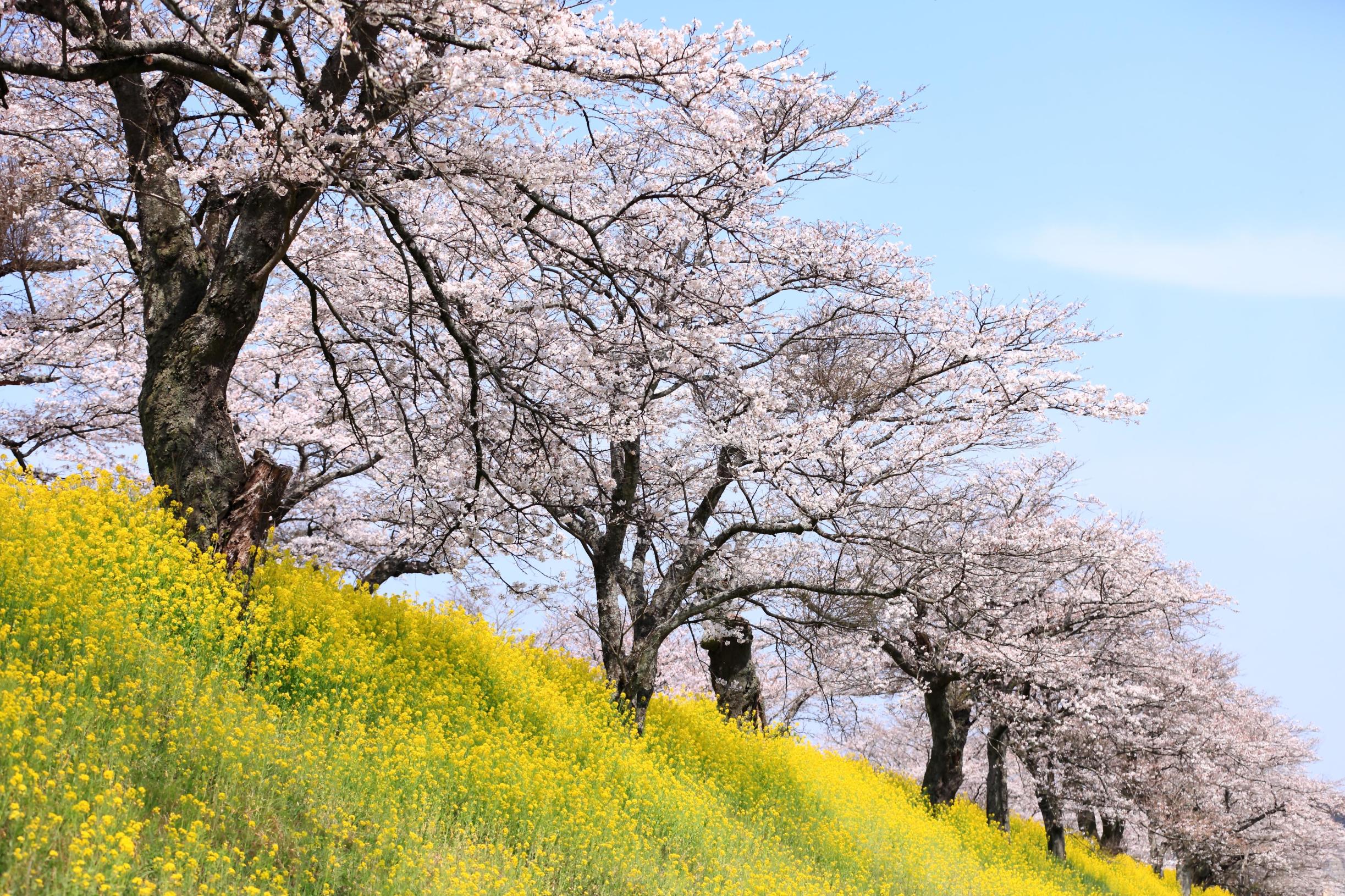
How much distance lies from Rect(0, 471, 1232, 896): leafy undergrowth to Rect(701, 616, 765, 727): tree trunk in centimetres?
463

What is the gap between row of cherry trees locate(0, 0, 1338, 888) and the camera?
292 inches

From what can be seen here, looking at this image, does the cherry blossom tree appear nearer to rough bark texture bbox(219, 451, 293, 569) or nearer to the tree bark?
rough bark texture bbox(219, 451, 293, 569)

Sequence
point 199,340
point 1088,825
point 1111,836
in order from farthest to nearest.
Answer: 1. point 1088,825
2. point 1111,836
3. point 199,340

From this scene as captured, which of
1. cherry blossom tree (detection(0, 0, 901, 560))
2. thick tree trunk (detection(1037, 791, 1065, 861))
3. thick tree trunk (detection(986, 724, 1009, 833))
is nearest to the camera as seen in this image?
cherry blossom tree (detection(0, 0, 901, 560))

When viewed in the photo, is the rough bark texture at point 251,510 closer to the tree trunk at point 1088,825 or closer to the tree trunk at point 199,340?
the tree trunk at point 199,340

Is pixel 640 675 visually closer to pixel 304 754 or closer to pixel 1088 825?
pixel 304 754

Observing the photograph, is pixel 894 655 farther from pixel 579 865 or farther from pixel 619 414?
pixel 579 865

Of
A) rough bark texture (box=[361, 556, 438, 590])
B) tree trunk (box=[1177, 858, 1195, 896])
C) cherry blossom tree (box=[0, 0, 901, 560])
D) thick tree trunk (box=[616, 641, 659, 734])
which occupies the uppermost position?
cherry blossom tree (box=[0, 0, 901, 560])

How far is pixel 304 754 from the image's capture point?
610 cm

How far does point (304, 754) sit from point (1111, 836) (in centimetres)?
2946

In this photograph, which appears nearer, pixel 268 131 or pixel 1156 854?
pixel 268 131

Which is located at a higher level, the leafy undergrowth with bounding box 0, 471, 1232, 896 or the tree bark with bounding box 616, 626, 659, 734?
the tree bark with bounding box 616, 626, 659, 734

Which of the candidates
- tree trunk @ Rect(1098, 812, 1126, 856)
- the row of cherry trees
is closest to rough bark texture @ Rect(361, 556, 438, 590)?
the row of cherry trees

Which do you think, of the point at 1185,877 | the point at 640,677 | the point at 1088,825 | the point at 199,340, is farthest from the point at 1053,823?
the point at 199,340
